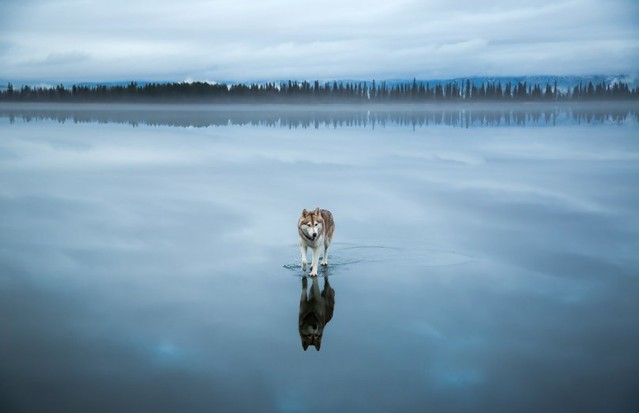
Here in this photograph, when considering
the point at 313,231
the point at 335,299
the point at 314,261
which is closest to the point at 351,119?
the point at 314,261

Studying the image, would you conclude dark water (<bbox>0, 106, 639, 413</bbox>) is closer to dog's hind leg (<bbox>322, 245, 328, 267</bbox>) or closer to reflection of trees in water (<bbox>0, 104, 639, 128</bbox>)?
dog's hind leg (<bbox>322, 245, 328, 267</bbox>)

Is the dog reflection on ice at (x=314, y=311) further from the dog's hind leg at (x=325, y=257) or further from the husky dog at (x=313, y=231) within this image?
the dog's hind leg at (x=325, y=257)

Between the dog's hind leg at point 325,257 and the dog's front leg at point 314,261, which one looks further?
the dog's hind leg at point 325,257

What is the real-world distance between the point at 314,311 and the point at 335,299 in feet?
2.24

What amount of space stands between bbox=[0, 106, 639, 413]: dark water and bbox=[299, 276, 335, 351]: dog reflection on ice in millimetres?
120

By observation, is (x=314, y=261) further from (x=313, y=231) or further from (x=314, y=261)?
(x=313, y=231)

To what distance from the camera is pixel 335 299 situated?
39.0 ft

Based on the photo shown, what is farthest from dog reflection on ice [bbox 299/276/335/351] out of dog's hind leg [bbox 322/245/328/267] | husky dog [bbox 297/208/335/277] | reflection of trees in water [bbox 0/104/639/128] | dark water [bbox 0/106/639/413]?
reflection of trees in water [bbox 0/104/639/128]

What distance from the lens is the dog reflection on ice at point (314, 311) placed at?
10.2m

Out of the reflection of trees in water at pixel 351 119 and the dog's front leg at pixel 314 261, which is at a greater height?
the reflection of trees in water at pixel 351 119

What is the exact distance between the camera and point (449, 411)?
313 inches

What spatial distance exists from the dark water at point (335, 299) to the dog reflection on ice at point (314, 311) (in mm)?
120

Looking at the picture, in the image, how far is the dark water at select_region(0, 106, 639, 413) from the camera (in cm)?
845

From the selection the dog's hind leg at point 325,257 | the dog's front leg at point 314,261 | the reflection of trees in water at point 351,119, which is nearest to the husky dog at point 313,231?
the dog's front leg at point 314,261
